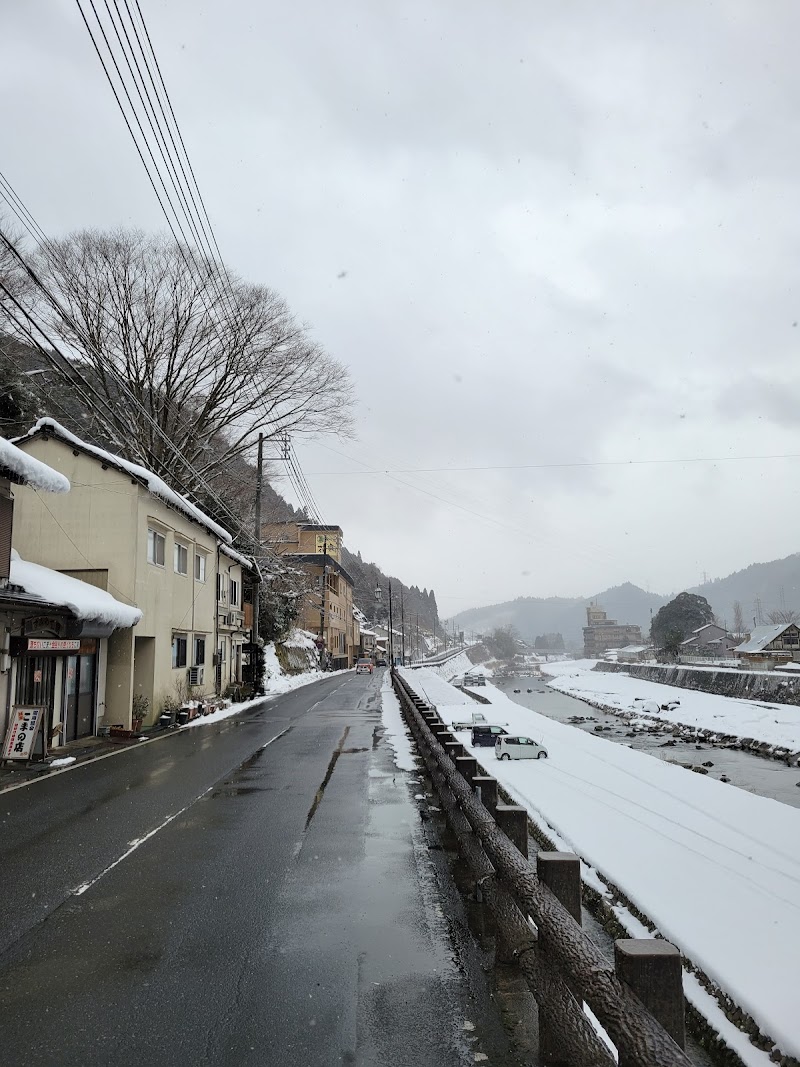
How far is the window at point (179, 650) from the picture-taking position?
961 inches

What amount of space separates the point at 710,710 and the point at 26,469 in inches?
1480

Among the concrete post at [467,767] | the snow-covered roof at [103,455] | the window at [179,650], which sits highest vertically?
the snow-covered roof at [103,455]

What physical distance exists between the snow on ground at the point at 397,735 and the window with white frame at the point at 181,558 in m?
8.96

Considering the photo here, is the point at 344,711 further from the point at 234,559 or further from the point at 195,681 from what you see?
the point at 234,559

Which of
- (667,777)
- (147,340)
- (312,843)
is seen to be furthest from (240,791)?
(147,340)

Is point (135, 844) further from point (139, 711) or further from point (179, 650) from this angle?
point (179, 650)

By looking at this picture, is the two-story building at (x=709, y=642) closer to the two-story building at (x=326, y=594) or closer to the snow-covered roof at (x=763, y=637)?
the snow-covered roof at (x=763, y=637)

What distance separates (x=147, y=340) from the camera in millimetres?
29234

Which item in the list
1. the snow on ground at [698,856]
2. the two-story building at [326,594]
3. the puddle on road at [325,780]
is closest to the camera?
the snow on ground at [698,856]

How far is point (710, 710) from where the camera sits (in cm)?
3984

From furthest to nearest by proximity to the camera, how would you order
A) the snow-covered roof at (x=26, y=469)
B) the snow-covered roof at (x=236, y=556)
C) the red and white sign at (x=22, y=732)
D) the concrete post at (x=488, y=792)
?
the snow-covered roof at (x=236, y=556)
the snow-covered roof at (x=26, y=469)
the red and white sign at (x=22, y=732)
the concrete post at (x=488, y=792)

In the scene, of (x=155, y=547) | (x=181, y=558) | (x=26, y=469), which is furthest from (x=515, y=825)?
(x=181, y=558)

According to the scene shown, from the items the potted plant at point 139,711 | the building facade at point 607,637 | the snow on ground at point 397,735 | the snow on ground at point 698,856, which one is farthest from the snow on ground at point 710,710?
the building facade at point 607,637

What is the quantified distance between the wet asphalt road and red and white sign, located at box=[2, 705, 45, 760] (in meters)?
2.86
